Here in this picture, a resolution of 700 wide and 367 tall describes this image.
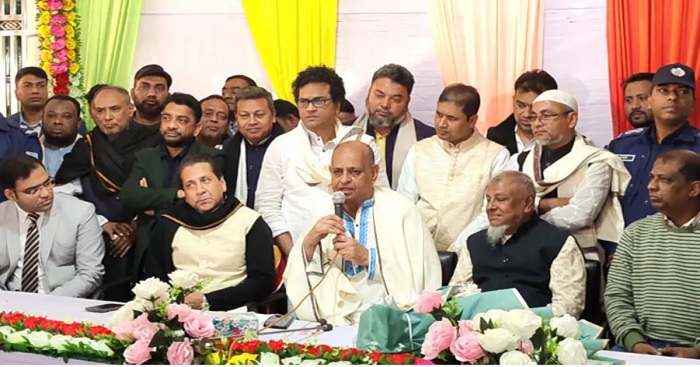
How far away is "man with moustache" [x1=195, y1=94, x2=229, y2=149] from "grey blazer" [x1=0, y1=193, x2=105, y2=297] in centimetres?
116

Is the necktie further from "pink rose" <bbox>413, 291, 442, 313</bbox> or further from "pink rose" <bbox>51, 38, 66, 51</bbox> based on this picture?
"pink rose" <bbox>51, 38, 66, 51</bbox>

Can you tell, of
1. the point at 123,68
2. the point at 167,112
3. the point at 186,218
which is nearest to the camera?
the point at 186,218

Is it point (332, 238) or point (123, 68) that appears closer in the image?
point (332, 238)

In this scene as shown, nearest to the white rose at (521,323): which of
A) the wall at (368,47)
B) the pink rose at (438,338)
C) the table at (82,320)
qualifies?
the pink rose at (438,338)

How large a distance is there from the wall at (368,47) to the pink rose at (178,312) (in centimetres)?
434

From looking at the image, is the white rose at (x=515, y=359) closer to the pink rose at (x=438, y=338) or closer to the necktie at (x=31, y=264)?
the pink rose at (x=438, y=338)

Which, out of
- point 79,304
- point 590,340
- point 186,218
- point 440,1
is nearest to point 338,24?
point 440,1

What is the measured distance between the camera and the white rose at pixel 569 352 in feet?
8.57

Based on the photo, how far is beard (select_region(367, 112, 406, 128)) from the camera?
17.7ft

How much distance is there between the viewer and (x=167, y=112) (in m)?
5.29

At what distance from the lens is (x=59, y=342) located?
10.4 feet

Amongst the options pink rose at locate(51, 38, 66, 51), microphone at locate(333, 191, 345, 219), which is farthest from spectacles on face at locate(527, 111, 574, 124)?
pink rose at locate(51, 38, 66, 51)

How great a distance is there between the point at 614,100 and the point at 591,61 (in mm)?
359

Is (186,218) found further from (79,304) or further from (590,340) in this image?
(590,340)
